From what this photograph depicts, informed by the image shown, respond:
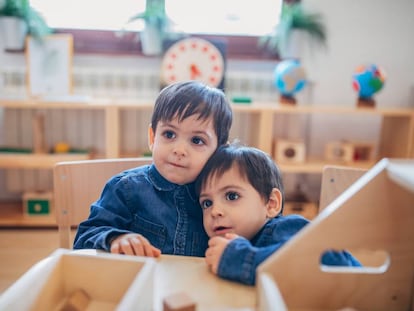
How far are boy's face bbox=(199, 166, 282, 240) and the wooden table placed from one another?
92 millimetres

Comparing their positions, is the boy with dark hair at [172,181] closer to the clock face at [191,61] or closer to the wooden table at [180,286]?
the wooden table at [180,286]

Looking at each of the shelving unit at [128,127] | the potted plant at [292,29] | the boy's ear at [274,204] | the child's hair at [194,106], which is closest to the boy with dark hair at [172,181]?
the child's hair at [194,106]

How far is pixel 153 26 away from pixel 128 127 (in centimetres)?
58

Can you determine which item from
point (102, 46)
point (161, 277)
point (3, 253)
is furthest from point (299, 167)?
point (161, 277)

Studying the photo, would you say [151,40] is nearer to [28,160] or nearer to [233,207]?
[28,160]

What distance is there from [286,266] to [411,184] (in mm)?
178

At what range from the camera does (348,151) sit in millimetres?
2428

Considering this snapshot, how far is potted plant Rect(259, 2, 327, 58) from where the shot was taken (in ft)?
7.86

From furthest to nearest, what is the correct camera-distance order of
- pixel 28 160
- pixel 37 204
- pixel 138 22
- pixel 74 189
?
1. pixel 138 22
2. pixel 37 204
3. pixel 28 160
4. pixel 74 189

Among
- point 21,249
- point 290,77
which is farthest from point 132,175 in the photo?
point 290,77

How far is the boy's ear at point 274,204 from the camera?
32.1 inches

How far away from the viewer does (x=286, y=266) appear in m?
0.55


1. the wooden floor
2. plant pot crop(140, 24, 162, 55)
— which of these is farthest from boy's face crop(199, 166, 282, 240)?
plant pot crop(140, 24, 162, 55)

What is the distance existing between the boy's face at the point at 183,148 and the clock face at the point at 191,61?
150 centimetres
